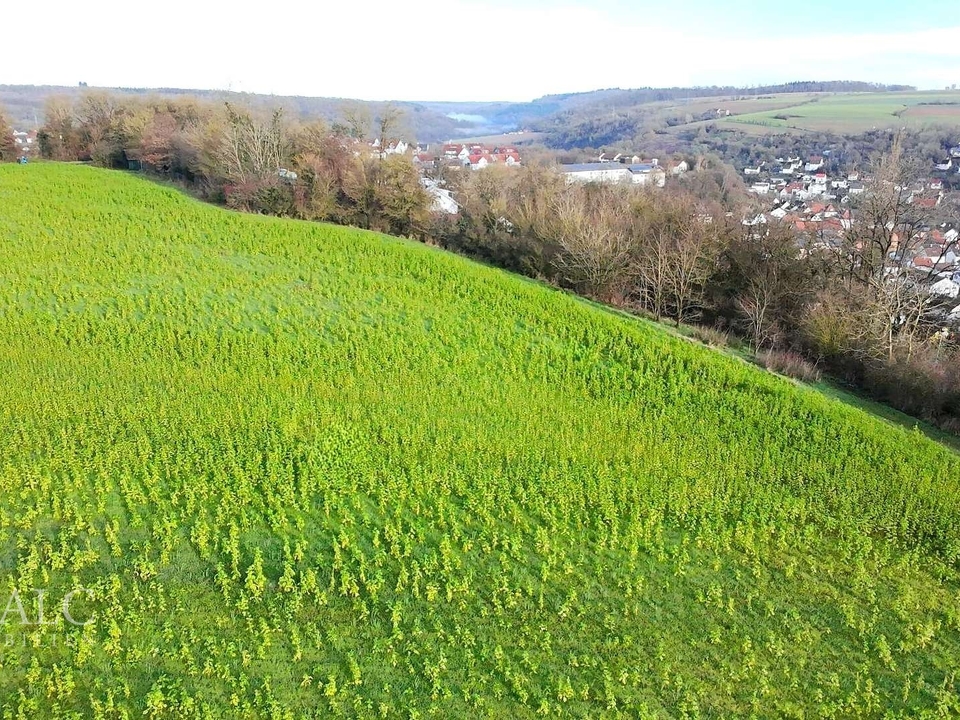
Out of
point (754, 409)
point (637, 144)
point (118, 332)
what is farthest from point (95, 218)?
point (637, 144)

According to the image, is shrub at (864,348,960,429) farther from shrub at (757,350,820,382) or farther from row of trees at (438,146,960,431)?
shrub at (757,350,820,382)

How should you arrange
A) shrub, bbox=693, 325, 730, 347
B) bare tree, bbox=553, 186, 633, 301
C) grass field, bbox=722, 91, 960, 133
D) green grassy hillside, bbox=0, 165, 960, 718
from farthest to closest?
grass field, bbox=722, 91, 960, 133 < bare tree, bbox=553, 186, 633, 301 < shrub, bbox=693, 325, 730, 347 < green grassy hillside, bbox=0, 165, 960, 718

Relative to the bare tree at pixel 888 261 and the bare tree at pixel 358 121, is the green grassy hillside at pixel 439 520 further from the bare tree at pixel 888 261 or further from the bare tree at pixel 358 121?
the bare tree at pixel 358 121

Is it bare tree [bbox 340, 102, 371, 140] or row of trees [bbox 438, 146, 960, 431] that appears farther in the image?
bare tree [bbox 340, 102, 371, 140]

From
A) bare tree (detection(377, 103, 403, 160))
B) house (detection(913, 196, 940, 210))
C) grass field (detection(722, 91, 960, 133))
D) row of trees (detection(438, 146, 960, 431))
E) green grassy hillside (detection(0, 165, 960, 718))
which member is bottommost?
green grassy hillside (detection(0, 165, 960, 718))

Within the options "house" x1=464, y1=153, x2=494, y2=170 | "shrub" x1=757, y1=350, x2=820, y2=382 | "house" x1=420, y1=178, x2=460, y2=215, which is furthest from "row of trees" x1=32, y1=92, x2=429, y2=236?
"house" x1=464, y1=153, x2=494, y2=170

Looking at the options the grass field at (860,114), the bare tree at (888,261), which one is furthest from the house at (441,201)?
the grass field at (860,114)

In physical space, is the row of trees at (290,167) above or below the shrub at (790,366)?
above
